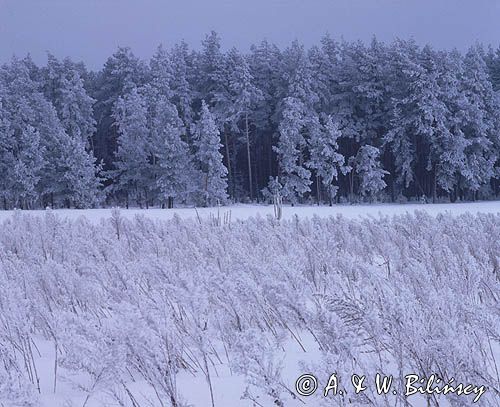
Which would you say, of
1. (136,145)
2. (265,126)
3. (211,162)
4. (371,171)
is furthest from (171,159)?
(371,171)

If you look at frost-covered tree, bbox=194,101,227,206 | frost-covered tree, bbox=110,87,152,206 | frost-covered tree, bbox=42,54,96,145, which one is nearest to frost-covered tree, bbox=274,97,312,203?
frost-covered tree, bbox=194,101,227,206

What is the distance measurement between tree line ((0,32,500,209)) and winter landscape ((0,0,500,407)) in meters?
0.18

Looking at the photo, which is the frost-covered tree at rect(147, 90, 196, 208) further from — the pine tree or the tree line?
the pine tree

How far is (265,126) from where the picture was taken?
4162 cm

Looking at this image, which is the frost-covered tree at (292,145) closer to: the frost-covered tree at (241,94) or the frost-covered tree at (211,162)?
the frost-covered tree at (241,94)

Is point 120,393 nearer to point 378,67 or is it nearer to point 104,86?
point 378,67

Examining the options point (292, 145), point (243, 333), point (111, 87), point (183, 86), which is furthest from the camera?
point (111, 87)

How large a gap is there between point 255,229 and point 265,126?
32900mm

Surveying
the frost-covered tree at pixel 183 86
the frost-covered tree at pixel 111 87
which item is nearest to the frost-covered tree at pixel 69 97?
the frost-covered tree at pixel 111 87

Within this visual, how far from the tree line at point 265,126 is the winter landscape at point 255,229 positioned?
0.18 metres

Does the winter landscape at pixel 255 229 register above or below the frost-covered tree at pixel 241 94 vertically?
below

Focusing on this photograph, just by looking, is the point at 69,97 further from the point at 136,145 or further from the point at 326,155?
the point at 326,155

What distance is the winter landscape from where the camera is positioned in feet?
9.52

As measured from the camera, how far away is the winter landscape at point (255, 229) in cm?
290
